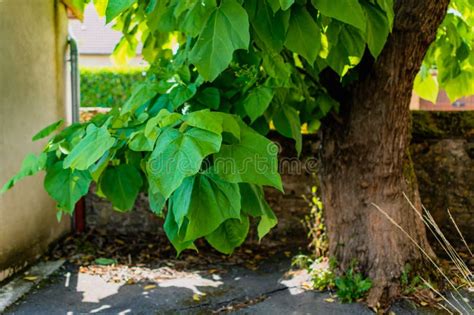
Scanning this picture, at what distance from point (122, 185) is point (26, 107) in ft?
7.12

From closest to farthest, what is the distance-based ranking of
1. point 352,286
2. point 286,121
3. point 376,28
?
point 376,28 < point 286,121 < point 352,286

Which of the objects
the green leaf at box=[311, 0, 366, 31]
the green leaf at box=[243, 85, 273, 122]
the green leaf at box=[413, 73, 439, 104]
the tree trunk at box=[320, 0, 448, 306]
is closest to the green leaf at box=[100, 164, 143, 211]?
the green leaf at box=[243, 85, 273, 122]

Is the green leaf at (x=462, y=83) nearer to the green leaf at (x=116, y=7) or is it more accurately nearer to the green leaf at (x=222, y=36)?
the green leaf at (x=222, y=36)

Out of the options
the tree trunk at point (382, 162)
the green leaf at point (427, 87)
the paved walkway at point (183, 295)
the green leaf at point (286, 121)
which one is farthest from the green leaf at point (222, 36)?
the green leaf at point (427, 87)

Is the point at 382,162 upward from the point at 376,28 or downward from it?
downward

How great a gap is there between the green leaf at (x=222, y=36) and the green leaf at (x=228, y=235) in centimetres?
53

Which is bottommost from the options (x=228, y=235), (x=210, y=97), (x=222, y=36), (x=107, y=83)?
(x=228, y=235)

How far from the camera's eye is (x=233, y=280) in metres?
3.74

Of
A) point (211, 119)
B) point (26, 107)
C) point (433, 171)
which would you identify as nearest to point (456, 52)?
point (433, 171)

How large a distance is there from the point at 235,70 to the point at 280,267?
6.70ft

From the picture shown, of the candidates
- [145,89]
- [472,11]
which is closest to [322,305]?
[145,89]

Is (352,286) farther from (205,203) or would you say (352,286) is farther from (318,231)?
(205,203)

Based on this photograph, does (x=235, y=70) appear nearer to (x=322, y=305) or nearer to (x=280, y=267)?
(x=322, y=305)

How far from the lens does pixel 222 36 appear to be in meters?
1.51
